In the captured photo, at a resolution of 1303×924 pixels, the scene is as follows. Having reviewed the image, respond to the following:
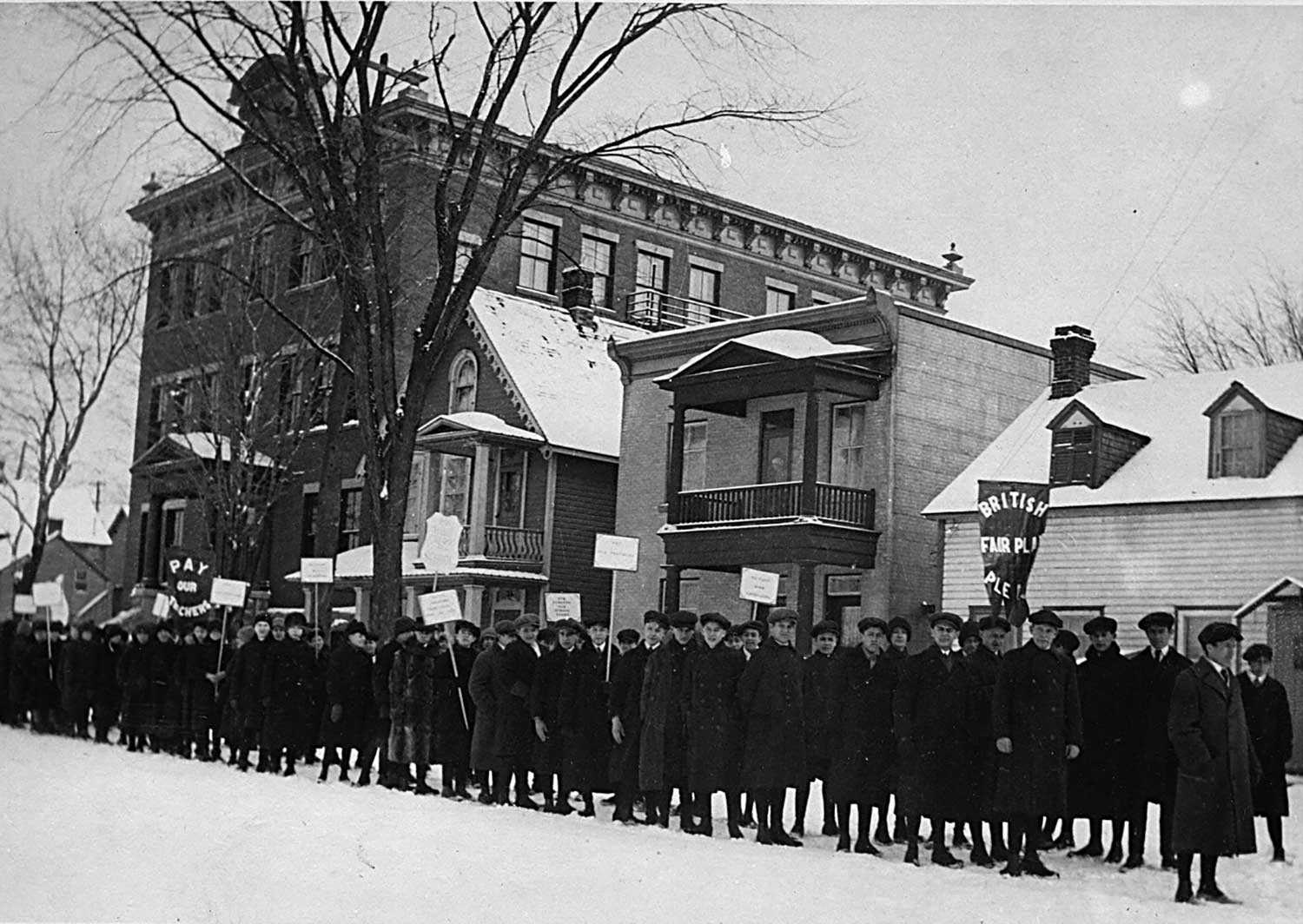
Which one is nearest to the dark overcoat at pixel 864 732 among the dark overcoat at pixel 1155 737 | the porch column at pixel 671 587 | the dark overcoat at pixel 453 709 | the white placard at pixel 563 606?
the dark overcoat at pixel 1155 737

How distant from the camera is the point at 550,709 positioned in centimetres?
1452

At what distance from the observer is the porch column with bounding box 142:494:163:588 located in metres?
37.0

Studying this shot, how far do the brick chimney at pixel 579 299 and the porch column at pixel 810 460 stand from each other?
9715 millimetres

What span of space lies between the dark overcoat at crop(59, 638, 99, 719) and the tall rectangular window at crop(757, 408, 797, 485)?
36.1ft

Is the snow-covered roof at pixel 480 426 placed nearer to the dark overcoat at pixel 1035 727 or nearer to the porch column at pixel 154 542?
the porch column at pixel 154 542

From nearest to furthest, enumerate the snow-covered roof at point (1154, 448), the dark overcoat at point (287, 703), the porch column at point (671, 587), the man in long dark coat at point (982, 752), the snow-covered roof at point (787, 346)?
the man in long dark coat at point (982, 752)
the dark overcoat at point (287, 703)
the snow-covered roof at point (1154, 448)
the snow-covered roof at point (787, 346)
the porch column at point (671, 587)

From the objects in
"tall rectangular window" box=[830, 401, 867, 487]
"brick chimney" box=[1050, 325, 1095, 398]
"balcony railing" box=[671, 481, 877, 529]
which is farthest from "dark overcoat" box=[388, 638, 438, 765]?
"brick chimney" box=[1050, 325, 1095, 398]

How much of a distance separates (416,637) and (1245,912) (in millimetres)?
9250

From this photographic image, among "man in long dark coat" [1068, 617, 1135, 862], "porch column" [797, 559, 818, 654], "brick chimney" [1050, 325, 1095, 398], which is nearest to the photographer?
"man in long dark coat" [1068, 617, 1135, 862]

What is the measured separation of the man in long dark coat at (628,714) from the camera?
44.3 feet

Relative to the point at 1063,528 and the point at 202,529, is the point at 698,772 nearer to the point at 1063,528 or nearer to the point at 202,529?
the point at 1063,528

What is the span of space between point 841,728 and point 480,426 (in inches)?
699

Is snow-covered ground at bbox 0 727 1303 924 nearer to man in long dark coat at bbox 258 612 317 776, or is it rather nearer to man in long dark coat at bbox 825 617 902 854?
man in long dark coat at bbox 825 617 902 854

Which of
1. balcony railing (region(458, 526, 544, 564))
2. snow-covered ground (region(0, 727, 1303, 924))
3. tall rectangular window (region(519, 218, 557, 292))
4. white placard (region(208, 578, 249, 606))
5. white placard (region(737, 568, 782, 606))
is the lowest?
snow-covered ground (region(0, 727, 1303, 924))
